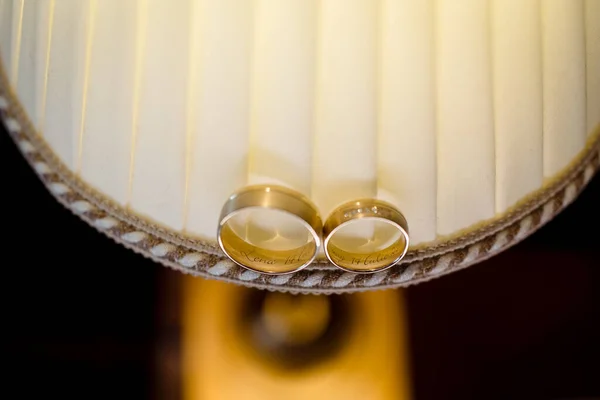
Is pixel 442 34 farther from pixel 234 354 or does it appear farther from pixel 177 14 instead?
pixel 234 354

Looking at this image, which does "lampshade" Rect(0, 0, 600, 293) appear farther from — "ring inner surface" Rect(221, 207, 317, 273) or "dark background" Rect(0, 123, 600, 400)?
"dark background" Rect(0, 123, 600, 400)

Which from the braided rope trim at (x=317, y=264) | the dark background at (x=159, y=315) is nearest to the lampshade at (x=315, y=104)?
the braided rope trim at (x=317, y=264)

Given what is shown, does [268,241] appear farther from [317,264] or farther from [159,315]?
[159,315]

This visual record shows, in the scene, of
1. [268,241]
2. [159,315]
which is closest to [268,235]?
[268,241]

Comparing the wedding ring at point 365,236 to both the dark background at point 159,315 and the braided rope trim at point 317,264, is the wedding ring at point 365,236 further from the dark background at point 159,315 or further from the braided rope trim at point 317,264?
the dark background at point 159,315

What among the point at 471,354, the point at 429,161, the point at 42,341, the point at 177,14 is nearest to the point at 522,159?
the point at 429,161

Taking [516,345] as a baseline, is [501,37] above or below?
above
